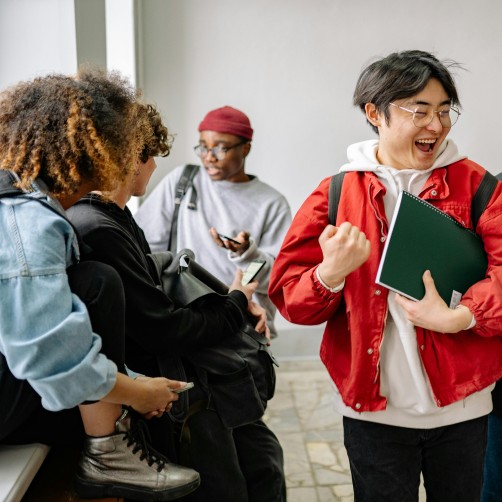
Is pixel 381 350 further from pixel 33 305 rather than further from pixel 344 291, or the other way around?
pixel 33 305

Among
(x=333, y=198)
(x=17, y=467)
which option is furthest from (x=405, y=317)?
(x=17, y=467)

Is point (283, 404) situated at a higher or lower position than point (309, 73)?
lower

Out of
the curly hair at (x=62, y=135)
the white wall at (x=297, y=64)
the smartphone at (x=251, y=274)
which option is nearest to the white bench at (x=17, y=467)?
the curly hair at (x=62, y=135)

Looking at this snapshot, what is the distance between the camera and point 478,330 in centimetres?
166

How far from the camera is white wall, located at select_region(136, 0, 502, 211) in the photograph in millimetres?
4363

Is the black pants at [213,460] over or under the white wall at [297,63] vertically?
under

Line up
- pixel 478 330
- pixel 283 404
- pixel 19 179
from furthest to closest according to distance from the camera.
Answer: pixel 283 404 < pixel 478 330 < pixel 19 179

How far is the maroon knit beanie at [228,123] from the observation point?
3213 mm

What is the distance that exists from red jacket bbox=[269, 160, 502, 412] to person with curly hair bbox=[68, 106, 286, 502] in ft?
0.86

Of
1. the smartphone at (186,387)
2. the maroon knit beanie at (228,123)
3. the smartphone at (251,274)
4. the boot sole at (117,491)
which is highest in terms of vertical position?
the maroon knit beanie at (228,123)

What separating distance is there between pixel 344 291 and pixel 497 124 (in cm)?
341

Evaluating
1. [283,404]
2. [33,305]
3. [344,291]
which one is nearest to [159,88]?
[283,404]

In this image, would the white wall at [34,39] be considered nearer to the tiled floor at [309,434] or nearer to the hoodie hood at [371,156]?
the hoodie hood at [371,156]

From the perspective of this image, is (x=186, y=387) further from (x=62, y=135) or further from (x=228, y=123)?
(x=228, y=123)
